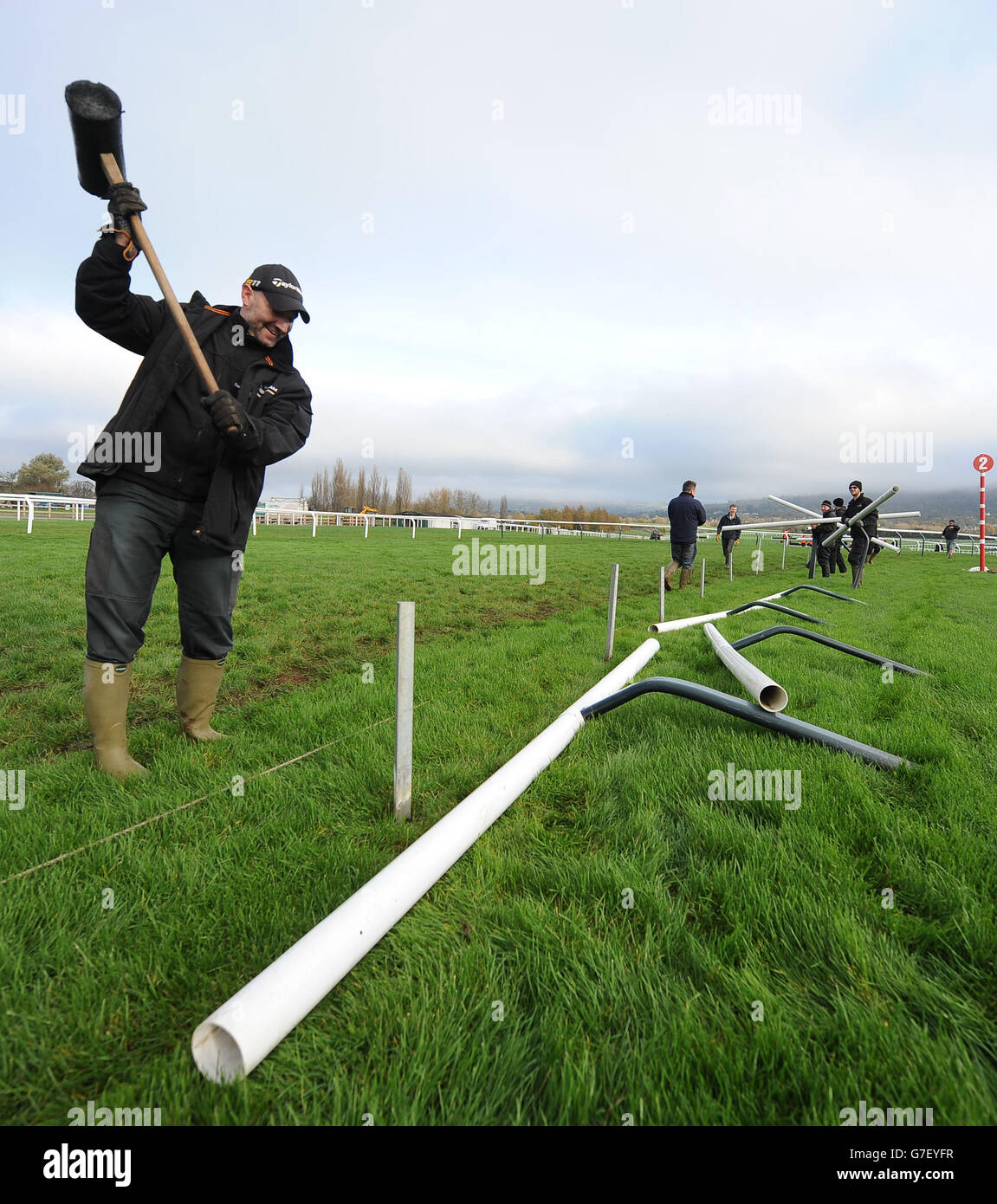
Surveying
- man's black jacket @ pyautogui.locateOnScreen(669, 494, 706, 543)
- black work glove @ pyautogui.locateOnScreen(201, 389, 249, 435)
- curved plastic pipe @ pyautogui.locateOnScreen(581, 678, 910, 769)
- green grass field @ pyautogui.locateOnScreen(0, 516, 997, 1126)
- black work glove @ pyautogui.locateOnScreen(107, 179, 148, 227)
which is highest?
black work glove @ pyautogui.locateOnScreen(107, 179, 148, 227)

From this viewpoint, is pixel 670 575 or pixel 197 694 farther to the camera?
pixel 670 575

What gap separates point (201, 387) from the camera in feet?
10.9

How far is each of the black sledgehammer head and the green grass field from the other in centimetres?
319

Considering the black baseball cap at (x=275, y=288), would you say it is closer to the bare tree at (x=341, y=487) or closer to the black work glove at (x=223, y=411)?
the black work glove at (x=223, y=411)

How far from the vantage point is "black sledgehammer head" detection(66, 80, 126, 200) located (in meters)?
2.92

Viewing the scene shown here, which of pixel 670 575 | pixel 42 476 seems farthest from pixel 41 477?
pixel 670 575

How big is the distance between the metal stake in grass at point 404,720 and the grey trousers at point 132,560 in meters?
1.46

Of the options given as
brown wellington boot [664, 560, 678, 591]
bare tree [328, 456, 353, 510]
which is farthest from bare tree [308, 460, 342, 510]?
brown wellington boot [664, 560, 678, 591]

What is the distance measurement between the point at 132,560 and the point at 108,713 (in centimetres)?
82

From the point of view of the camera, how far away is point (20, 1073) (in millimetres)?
1413

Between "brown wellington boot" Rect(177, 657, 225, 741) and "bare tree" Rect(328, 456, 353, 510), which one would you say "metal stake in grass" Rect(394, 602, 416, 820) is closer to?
"brown wellington boot" Rect(177, 657, 225, 741)

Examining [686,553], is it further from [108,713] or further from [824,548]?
[108,713]

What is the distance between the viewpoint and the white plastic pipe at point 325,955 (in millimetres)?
1339

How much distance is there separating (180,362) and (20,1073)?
314cm
